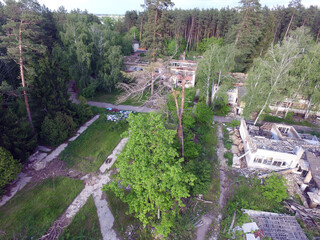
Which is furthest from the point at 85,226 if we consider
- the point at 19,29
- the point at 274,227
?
the point at 19,29

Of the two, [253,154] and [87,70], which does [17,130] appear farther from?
[253,154]

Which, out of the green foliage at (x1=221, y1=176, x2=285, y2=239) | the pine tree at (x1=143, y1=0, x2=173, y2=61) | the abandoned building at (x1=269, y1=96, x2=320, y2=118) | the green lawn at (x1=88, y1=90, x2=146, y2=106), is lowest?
the green foliage at (x1=221, y1=176, x2=285, y2=239)

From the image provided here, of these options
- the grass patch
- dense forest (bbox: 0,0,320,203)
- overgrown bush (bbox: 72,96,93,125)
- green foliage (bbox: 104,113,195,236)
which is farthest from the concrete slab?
overgrown bush (bbox: 72,96,93,125)

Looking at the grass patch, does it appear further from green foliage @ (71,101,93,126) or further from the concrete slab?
green foliage @ (71,101,93,126)

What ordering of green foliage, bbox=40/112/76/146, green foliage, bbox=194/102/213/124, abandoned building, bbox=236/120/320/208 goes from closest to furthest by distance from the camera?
abandoned building, bbox=236/120/320/208 < green foliage, bbox=40/112/76/146 < green foliage, bbox=194/102/213/124

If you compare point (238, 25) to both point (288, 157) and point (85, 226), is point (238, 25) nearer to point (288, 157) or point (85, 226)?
point (288, 157)

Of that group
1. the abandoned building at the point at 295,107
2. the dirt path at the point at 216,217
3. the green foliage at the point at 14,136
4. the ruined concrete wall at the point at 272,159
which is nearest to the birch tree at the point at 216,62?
the abandoned building at the point at 295,107

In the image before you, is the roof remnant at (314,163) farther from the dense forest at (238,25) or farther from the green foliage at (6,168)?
the green foliage at (6,168)
